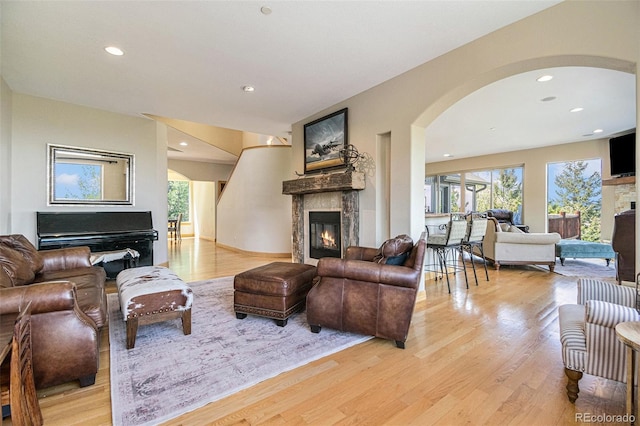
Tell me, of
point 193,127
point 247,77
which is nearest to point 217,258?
point 193,127

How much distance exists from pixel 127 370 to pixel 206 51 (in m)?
2.96

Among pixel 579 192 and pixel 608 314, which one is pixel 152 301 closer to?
pixel 608 314

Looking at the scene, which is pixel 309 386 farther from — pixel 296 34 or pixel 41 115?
pixel 41 115

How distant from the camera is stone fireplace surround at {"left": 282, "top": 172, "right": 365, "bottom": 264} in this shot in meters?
4.07

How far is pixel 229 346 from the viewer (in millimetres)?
2330

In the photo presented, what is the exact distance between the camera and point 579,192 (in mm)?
7043

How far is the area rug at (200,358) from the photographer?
167 centimetres

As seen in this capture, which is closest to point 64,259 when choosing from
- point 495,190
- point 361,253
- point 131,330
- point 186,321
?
point 131,330

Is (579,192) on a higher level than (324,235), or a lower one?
higher

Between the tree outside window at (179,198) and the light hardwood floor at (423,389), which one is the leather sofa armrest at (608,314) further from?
the tree outside window at (179,198)

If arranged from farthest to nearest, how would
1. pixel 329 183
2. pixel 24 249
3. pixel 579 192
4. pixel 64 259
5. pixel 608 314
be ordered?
pixel 579 192, pixel 329 183, pixel 64 259, pixel 24 249, pixel 608 314

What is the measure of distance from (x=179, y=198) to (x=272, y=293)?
10339mm

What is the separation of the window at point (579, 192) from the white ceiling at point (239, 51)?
2700 millimetres

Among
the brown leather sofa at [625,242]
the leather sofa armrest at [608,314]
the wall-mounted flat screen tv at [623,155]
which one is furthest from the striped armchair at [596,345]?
the wall-mounted flat screen tv at [623,155]
